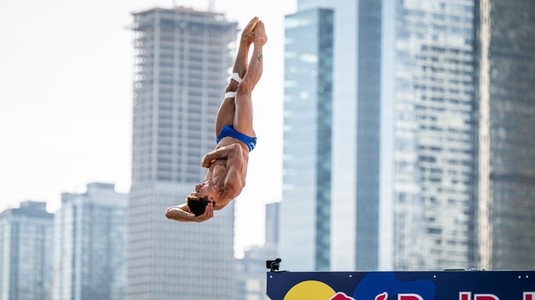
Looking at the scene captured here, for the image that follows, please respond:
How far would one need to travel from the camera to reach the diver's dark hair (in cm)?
1426

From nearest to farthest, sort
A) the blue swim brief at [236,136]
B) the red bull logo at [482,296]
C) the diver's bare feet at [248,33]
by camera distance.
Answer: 1. the red bull logo at [482,296]
2. the blue swim brief at [236,136]
3. the diver's bare feet at [248,33]

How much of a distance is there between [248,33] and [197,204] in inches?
63.2

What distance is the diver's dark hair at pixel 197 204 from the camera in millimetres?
14258

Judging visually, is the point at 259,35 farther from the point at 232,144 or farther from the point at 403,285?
the point at 403,285

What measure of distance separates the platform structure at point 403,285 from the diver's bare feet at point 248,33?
1999 mm

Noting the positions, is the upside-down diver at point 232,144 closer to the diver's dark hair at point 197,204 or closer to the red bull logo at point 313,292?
the diver's dark hair at point 197,204

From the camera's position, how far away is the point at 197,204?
14273 mm

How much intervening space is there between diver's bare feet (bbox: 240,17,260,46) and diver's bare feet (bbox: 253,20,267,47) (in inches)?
1.2

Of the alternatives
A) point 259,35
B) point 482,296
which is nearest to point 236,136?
point 259,35

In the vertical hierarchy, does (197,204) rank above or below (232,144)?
below

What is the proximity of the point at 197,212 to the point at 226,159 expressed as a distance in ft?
1.96

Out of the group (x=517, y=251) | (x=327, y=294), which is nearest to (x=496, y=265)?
(x=517, y=251)

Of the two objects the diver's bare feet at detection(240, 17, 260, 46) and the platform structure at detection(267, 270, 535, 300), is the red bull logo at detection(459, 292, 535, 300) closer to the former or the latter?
the platform structure at detection(267, 270, 535, 300)

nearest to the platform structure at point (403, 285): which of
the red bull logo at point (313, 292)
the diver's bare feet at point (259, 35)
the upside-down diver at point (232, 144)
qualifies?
the red bull logo at point (313, 292)
